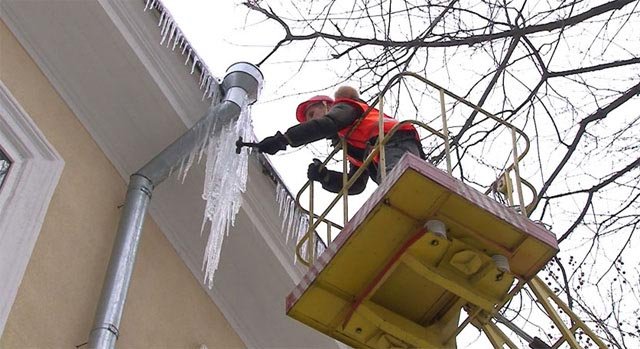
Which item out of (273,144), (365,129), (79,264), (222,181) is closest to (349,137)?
(365,129)

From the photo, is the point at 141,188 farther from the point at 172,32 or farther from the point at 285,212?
the point at 285,212

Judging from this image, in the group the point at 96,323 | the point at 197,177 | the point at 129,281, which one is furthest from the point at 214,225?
the point at 96,323

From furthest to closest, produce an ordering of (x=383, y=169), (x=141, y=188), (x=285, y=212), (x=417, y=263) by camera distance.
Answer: (x=285, y=212) < (x=141, y=188) < (x=383, y=169) < (x=417, y=263)

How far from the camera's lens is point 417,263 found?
14.0ft

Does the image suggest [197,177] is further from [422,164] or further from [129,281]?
[422,164]

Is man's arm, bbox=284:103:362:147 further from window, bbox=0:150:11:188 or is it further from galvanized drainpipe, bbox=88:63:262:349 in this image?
window, bbox=0:150:11:188

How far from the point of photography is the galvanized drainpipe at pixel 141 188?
4674mm

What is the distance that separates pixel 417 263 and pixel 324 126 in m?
1.33

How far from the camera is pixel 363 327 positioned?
4535 millimetres

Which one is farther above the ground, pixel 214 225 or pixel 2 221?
pixel 214 225

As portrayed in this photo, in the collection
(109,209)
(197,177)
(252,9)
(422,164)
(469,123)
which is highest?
(252,9)

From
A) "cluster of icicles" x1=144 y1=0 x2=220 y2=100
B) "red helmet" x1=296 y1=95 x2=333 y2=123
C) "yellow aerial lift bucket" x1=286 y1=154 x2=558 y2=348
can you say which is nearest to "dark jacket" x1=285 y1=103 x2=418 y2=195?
"red helmet" x1=296 y1=95 x2=333 y2=123

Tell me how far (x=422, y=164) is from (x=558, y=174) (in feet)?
7.92

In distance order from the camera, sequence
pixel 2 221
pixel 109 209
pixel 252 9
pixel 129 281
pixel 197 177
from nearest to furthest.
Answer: pixel 2 221, pixel 129 281, pixel 109 209, pixel 197 177, pixel 252 9
